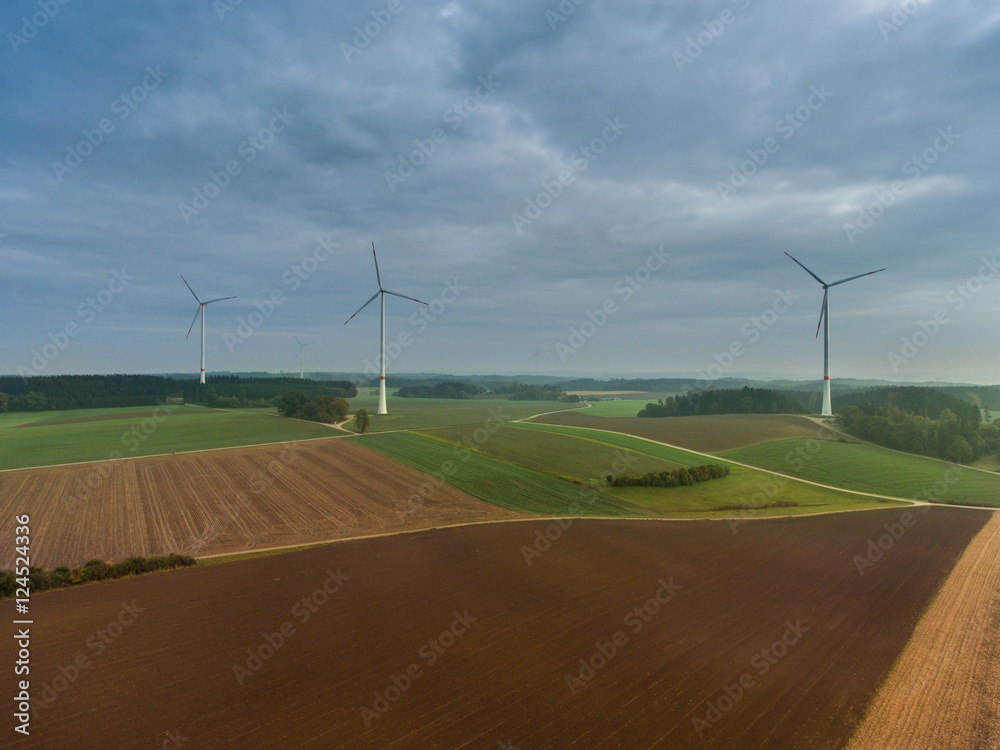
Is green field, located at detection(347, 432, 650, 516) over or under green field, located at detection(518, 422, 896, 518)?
over

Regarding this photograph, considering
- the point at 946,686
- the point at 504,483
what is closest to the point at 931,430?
the point at 504,483

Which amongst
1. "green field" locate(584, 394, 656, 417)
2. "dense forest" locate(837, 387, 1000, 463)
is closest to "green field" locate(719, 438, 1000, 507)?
"dense forest" locate(837, 387, 1000, 463)

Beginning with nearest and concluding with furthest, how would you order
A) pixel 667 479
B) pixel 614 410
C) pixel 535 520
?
pixel 535 520
pixel 667 479
pixel 614 410

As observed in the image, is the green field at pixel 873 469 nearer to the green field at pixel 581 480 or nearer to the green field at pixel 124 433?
the green field at pixel 581 480

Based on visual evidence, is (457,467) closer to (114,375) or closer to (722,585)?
(722,585)

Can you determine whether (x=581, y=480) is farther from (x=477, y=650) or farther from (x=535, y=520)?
(x=477, y=650)

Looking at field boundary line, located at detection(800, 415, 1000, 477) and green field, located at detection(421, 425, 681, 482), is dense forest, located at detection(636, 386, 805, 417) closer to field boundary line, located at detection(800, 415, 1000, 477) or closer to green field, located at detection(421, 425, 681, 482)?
field boundary line, located at detection(800, 415, 1000, 477)
